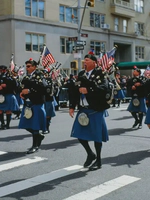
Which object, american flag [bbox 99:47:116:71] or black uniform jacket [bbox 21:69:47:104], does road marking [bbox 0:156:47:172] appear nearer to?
black uniform jacket [bbox 21:69:47:104]

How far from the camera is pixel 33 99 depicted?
7.54 meters

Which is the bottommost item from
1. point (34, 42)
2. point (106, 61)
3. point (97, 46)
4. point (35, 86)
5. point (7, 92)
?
point (7, 92)

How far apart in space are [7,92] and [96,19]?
24.6 metres

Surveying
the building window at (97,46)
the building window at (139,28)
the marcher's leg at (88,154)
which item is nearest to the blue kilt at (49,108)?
the marcher's leg at (88,154)

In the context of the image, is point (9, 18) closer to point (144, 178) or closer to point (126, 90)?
point (126, 90)

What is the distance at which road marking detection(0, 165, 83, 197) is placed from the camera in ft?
16.5

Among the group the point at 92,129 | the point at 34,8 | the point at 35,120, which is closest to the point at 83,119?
the point at 92,129

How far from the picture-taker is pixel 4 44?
27.8 meters

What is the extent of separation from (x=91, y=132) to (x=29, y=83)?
2.03 metres

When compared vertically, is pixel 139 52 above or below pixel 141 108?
above

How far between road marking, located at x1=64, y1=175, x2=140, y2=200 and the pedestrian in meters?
0.69

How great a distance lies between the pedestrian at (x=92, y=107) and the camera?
5949 mm

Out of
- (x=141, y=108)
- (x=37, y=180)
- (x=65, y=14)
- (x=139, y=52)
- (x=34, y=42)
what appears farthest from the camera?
(x=139, y=52)

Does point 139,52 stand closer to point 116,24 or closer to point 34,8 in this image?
point 116,24
